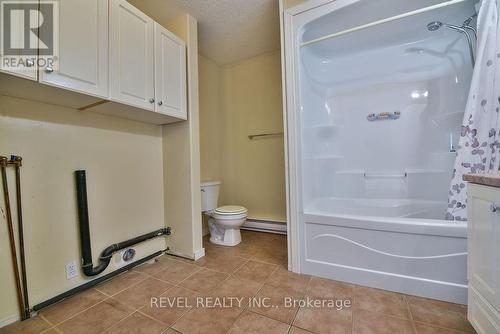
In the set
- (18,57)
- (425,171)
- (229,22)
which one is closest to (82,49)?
(18,57)

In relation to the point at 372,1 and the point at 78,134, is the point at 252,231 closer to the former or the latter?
the point at 78,134

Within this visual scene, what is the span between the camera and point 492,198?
0.82 metres

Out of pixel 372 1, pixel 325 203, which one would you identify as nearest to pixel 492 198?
pixel 325 203

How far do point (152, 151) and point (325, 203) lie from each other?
5.78ft

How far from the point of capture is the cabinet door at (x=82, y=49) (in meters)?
1.10

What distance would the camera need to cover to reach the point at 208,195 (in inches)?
93.0

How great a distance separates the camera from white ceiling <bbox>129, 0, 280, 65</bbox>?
5.89ft

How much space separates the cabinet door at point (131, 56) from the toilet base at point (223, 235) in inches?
56.4

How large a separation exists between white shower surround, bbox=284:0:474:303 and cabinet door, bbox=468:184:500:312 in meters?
0.34

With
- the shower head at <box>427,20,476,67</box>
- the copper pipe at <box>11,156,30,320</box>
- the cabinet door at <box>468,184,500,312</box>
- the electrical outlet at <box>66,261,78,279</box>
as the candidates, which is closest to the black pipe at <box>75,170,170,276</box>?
the electrical outlet at <box>66,261,78,279</box>

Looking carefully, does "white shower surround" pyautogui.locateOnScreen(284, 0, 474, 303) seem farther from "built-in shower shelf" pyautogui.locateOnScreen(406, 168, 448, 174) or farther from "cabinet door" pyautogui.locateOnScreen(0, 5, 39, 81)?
"cabinet door" pyautogui.locateOnScreen(0, 5, 39, 81)

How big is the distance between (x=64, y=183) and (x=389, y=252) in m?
2.26

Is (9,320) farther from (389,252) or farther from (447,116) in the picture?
(447,116)

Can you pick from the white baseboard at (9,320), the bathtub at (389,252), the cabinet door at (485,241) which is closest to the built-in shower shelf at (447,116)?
the bathtub at (389,252)
